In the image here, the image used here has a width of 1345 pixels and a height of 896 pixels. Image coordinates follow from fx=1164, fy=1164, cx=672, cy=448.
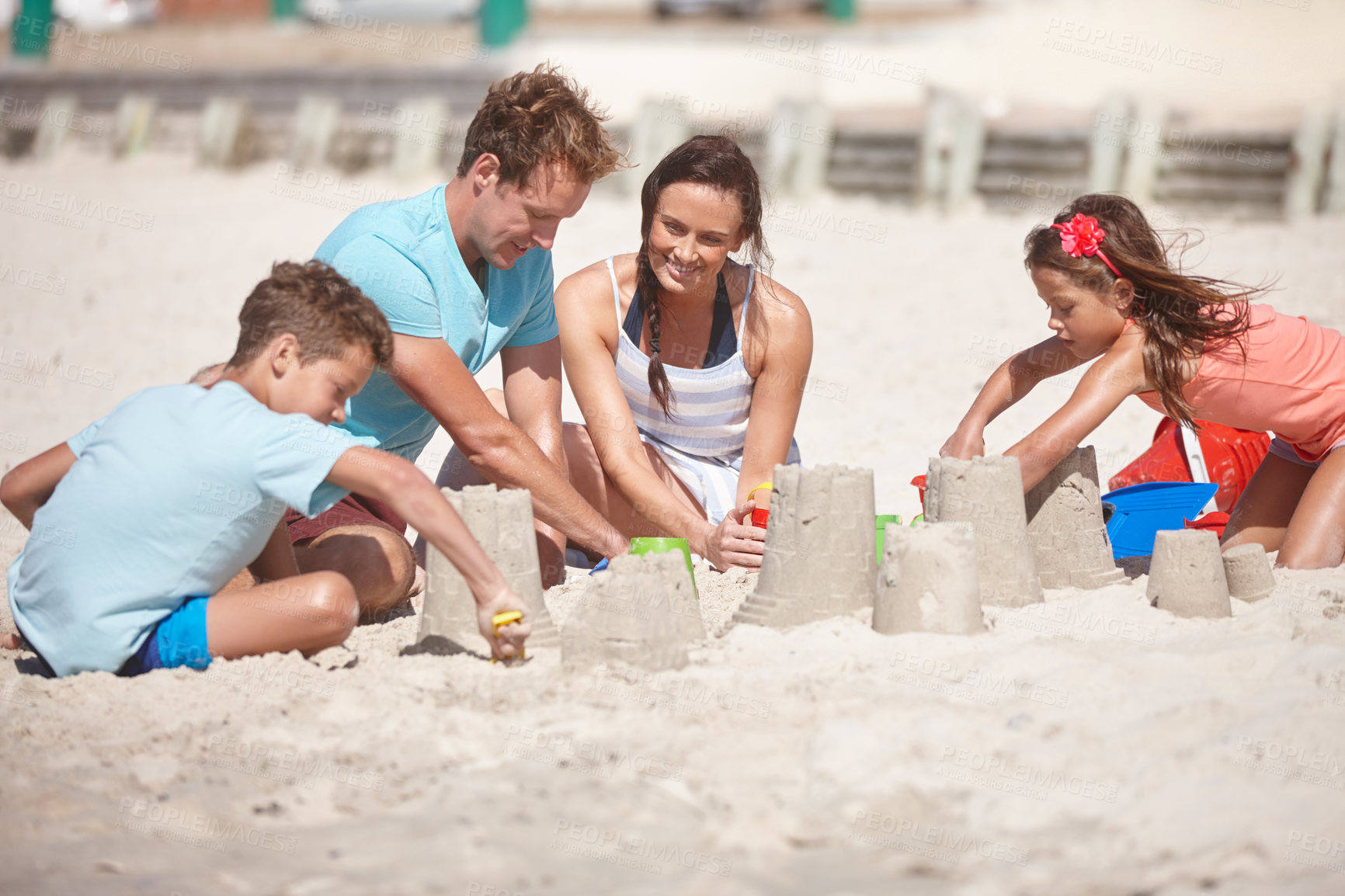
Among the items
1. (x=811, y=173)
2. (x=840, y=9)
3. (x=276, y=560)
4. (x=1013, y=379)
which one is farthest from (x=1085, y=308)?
(x=840, y=9)

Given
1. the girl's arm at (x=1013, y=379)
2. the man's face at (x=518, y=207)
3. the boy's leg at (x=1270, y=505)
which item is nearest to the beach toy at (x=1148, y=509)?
the boy's leg at (x=1270, y=505)

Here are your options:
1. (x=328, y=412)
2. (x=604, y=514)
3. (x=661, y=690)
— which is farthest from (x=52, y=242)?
(x=661, y=690)

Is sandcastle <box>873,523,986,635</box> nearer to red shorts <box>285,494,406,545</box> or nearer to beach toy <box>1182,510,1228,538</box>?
red shorts <box>285,494,406,545</box>

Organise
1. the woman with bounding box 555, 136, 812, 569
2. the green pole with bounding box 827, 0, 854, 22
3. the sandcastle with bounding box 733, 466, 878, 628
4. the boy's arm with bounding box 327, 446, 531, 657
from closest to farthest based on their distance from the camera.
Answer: the boy's arm with bounding box 327, 446, 531, 657 < the sandcastle with bounding box 733, 466, 878, 628 < the woman with bounding box 555, 136, 812, 569 < the green pole with bounding box 827, 0, 854, 22

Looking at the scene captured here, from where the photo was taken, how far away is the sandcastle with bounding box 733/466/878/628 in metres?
2.99

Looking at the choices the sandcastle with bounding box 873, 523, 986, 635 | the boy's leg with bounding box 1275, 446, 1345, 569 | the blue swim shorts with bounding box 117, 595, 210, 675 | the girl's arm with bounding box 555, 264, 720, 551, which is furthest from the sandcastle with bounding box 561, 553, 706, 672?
the boy's leg with bounding box 1275, 446, 1345, 569

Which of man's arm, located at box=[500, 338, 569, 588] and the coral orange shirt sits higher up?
the coral orange shirt

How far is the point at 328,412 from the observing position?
280 centimetres

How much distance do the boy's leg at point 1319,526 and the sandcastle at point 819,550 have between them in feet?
4.90

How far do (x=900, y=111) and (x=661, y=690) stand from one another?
12.1 m

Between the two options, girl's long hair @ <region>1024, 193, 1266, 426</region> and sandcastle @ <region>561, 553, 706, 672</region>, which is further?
girl's long hair @ <region>1024, 193, 1266, 426</region>

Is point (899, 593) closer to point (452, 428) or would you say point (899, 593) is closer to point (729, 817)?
point (729, 817)

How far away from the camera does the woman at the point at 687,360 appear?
3.69m

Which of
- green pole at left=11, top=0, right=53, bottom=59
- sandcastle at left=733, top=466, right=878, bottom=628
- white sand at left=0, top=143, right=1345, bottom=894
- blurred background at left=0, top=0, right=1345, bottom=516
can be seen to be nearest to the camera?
white sand at left=0, top=143, right=1345, bottom=894
